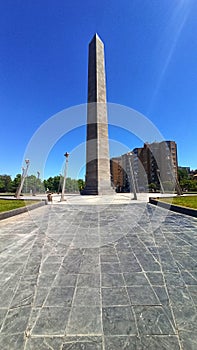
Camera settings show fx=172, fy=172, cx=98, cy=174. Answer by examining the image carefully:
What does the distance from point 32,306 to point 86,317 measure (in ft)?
2.03

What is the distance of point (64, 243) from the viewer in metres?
3.91

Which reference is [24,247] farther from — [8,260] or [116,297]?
[116,297]

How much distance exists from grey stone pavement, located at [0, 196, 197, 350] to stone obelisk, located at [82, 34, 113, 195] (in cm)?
1538

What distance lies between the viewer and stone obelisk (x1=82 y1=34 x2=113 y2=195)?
1931 centimetres

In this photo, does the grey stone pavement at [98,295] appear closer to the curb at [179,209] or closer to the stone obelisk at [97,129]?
the curb at [179,209]

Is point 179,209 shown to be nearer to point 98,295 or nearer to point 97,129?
point 98,295

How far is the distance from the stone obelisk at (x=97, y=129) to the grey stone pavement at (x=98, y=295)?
1538 centimetres

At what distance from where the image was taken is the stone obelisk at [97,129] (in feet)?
63.4

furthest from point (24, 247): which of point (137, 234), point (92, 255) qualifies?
point (137, 234)

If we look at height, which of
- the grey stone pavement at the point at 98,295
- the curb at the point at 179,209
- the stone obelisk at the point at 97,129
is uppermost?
the stone obelisk at the point at 97,129

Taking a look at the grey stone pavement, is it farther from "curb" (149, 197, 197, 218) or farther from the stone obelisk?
the stone obelisk

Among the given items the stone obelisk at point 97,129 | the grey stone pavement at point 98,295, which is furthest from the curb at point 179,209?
the stone obelisk at point 97,129

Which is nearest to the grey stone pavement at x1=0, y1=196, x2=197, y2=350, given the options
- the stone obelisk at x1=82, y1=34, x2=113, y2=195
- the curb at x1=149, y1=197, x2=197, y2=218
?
the curb at x1=149, y1=197, x2=197, y2=218

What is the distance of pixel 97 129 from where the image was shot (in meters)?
19.3
